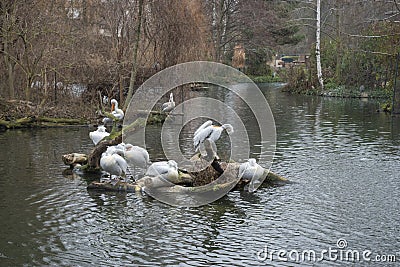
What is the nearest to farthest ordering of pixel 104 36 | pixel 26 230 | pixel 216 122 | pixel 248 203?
pixel 26 230
pixel 248 203
pixel 216 122
pixel 104 36

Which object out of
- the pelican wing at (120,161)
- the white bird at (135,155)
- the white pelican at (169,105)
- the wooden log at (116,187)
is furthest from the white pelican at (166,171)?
the white pelican at (169,105)

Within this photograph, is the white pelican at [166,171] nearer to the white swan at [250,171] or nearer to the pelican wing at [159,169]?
the pelican wing at [159,169]

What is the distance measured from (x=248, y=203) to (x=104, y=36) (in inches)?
531

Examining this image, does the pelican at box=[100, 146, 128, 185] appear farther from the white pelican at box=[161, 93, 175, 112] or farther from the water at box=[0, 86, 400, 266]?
the white pelican at box=[161, 93, 175, 112]

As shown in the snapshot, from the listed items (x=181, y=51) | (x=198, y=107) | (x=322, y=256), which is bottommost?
(x=322, y=256)

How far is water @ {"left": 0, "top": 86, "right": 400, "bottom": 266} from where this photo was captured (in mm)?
6766

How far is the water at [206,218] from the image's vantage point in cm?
677

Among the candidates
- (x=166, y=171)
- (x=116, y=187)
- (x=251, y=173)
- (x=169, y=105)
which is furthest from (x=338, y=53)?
(x=116, y=187)

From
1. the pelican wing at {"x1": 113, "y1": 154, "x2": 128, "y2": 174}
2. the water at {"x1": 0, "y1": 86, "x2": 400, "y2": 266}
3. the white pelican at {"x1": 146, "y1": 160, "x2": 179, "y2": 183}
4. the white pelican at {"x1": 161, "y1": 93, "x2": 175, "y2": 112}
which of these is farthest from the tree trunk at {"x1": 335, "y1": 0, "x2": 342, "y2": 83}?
the pelican wing at {"x1": 113, "y1": 154, "x2": 128, "y2": 174}

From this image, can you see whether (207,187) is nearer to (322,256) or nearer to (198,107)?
(322,256)

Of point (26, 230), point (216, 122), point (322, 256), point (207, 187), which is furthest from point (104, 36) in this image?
Result: point (322, 256)

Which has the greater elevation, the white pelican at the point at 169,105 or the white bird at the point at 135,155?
the white pelican at the point at 169,105

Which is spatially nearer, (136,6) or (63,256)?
(63,256)

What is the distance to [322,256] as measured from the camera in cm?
661
